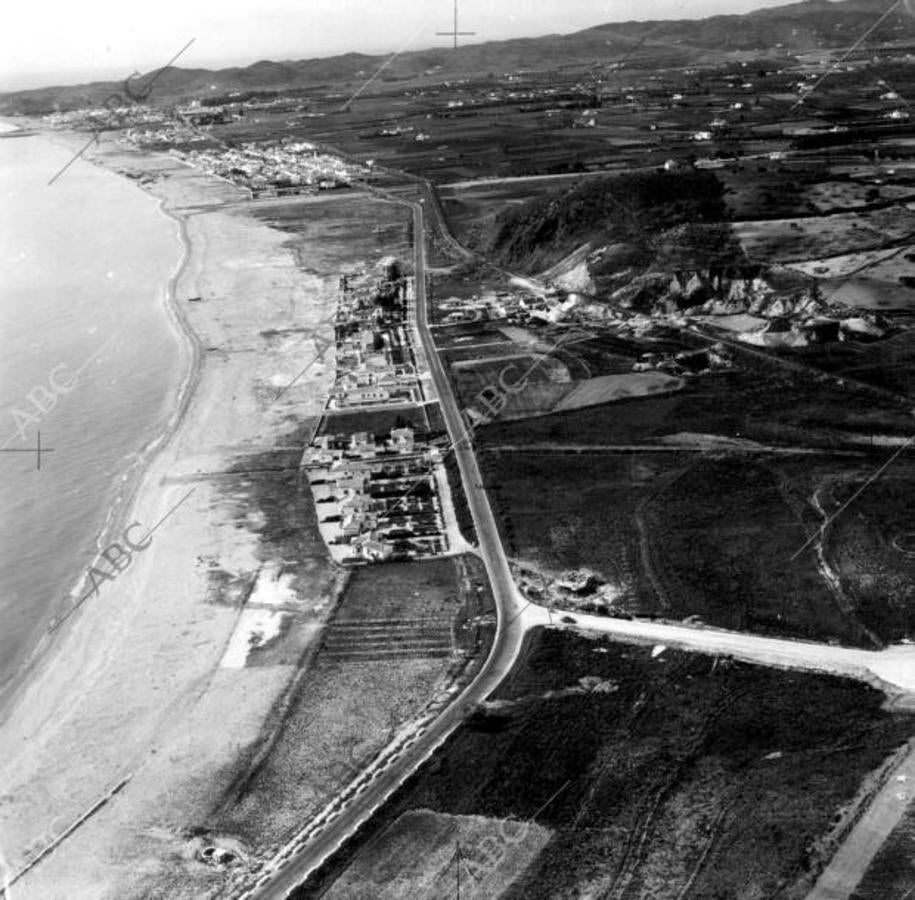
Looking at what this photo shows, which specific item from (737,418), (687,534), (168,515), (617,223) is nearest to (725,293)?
(617,223)

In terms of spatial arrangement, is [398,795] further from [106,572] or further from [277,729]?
[106,572]

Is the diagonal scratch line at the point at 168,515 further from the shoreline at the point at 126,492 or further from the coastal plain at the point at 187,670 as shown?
the shoreline at the point at 126,492

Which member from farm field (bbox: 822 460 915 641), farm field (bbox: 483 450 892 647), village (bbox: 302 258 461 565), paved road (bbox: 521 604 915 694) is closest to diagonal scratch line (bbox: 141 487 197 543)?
village (bbox: 302 258 461 565)

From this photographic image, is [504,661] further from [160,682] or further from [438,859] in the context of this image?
[160,682]

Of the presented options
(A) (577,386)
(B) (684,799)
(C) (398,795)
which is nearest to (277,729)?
(C) (398,795)

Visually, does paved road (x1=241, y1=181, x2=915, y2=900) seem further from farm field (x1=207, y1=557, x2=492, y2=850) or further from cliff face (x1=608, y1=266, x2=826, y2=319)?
cliff face (x1=608, y1=266, x2=826, y2=319)
